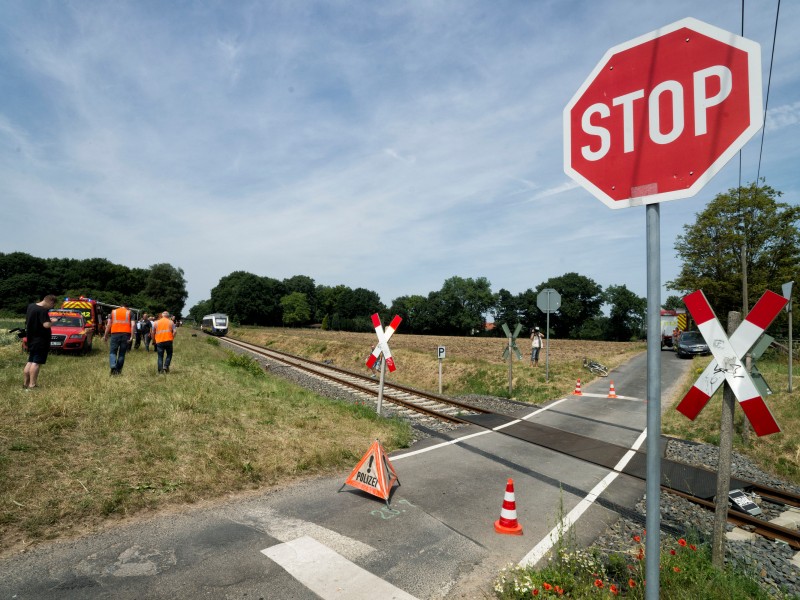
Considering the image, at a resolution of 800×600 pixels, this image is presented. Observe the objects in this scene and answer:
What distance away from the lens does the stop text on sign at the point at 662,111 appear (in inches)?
74.2

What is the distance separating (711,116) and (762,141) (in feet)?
26.1

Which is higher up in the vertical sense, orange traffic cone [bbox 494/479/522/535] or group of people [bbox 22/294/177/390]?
group of people [bbox 22/294/177/390]

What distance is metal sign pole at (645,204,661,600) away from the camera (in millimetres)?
1928

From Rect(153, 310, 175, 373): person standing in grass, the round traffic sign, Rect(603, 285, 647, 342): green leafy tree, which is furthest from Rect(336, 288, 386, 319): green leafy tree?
Rect(153, 310, 175, 373): person standing in grass

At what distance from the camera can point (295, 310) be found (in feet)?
386

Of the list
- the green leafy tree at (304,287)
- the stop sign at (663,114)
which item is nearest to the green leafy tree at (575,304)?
the green leafy tree at (304,287)

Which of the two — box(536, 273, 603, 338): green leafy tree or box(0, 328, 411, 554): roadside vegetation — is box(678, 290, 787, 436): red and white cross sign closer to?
box(0, 328, 411, 554): roadside vegetation

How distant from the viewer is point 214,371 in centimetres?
1498

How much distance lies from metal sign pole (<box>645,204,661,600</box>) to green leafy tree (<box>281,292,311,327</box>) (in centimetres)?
11705

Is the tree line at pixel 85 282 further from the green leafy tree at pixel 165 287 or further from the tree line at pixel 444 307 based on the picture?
the tree line at pixel 444 307

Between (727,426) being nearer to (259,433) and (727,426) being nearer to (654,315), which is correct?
→ (654,315)

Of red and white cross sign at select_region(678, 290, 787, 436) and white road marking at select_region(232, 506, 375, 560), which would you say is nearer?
red and white cross sign at select_region(678, 290, 787, 436)

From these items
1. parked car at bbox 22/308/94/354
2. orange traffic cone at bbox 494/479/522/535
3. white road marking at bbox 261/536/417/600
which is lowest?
white road marking at bbox 261/536/417/600

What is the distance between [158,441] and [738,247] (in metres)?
31.8
